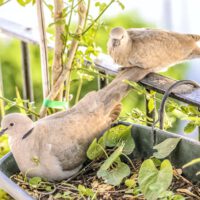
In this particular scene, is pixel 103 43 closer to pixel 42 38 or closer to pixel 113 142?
pixel 42 38

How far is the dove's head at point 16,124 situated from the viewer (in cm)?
119

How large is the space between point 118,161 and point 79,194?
0.34 ft

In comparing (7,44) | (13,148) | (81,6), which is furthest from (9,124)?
(7,44)

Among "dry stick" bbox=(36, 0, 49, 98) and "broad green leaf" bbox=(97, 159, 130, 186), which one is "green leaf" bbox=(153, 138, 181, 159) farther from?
"dry stick" bbox=(36, 0, 49, 98)

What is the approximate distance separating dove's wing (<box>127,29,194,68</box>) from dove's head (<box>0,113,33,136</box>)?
31 centimetres

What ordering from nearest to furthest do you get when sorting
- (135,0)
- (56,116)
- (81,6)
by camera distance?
1. (56,116)
2. (81,6)
3. (135,0)

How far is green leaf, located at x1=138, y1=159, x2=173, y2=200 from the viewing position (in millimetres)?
996

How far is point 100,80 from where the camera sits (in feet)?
5.08

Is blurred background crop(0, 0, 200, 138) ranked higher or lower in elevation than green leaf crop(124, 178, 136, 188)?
lower

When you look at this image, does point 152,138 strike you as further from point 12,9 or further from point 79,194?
point 12,9

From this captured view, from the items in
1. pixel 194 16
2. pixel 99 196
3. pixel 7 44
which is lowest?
pixel 194 16

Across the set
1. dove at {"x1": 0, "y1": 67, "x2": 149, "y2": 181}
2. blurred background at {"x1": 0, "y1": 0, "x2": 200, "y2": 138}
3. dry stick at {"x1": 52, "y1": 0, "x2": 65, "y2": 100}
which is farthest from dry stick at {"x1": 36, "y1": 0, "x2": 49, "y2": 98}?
blurred background at {"x1": 0, "y1": 0, "x2": 200, "y2": 138}

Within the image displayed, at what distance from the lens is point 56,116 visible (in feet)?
3.97

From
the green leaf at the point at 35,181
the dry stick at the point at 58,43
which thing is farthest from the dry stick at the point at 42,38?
the green leaf at the point at 35,181
